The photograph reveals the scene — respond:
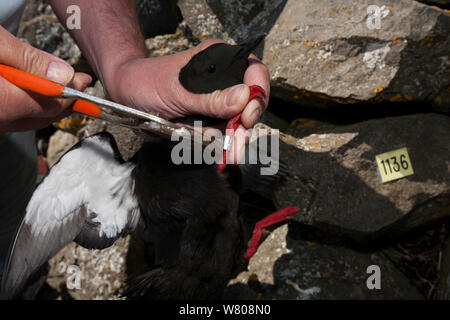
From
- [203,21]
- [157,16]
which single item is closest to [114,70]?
[203,21]

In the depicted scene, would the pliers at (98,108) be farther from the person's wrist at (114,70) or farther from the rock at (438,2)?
the rock at (438,2)

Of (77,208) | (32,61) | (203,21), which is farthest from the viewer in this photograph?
(203,21)

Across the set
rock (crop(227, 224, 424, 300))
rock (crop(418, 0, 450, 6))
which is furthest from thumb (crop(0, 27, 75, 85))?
rock (crop(418, 0, 450, 6))

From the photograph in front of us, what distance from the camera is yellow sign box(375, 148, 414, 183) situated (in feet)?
5.80

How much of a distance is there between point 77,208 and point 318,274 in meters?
1.28

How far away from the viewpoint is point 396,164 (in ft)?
5.79

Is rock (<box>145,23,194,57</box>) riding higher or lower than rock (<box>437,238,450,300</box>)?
higher

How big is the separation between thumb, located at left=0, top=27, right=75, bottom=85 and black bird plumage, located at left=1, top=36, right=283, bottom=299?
342 millimetres

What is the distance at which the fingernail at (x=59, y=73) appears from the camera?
0.99 meters

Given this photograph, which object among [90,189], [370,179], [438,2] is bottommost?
[90,189]

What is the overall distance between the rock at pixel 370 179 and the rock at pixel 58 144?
1783 mm

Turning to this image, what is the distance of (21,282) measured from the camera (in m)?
1.22

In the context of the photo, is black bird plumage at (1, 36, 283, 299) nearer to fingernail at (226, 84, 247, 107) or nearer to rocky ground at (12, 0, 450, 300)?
fingernail at (226, 84, 247, 107)

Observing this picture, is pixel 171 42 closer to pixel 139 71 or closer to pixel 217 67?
pixel 139 71
